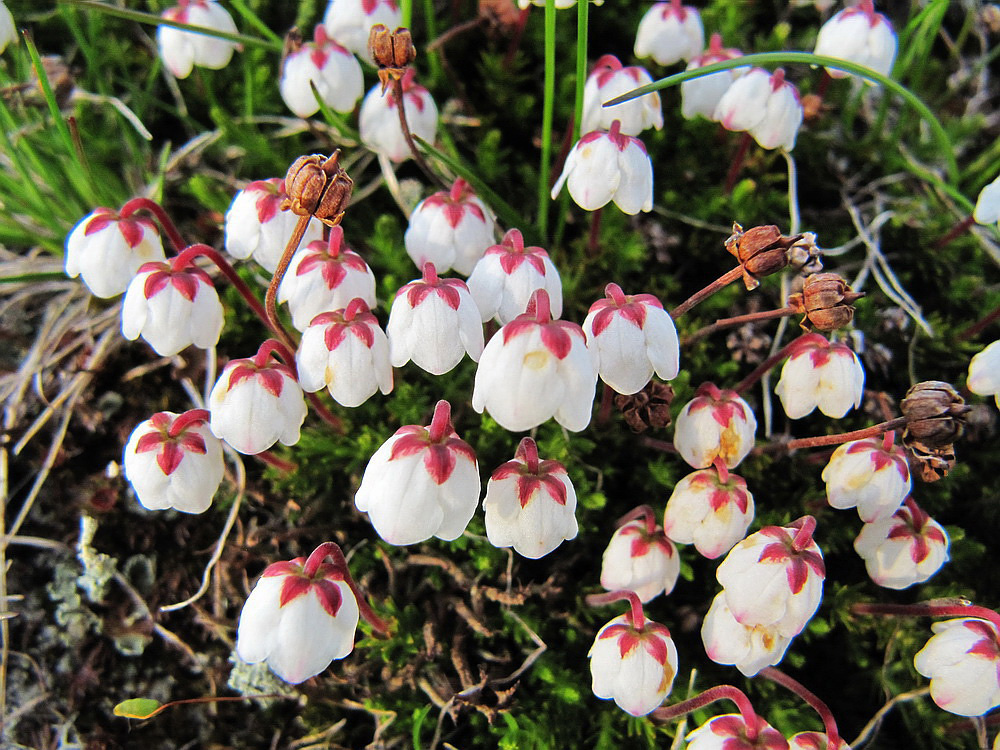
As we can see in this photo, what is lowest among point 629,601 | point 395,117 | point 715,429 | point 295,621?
point 629,601

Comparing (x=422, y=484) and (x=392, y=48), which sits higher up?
(x=392, y=48)

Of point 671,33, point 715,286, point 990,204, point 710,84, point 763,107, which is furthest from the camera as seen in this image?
point 671,33

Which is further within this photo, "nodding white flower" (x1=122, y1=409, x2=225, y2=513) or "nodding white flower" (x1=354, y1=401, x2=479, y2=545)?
"nodding white flower" (x1=122, y1=409, x2=225, y2=513)

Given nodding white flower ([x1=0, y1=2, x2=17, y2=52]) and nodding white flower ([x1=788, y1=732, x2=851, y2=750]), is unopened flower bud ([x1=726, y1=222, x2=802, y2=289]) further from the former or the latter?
nodding white flower ([x1=0, y1=2, x2=17, y2=52])

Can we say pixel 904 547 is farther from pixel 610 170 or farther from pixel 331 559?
pixel 331 559

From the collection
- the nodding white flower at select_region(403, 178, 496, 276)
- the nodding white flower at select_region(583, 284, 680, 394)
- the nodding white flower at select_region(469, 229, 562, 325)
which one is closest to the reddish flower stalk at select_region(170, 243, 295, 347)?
the nodding white flower at select_region(403, 178, 496, 276)

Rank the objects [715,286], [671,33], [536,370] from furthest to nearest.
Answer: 1. [671,33]
2. [715,286]
3. [536,370]

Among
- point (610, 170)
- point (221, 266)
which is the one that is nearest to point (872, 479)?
point (610, 170)
